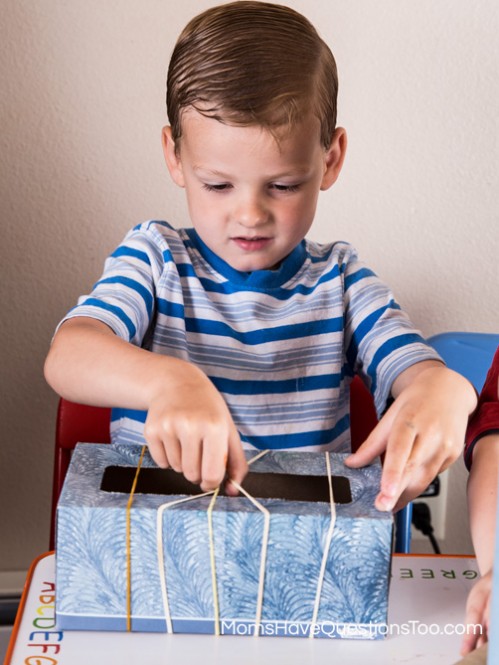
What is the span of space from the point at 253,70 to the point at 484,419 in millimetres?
362

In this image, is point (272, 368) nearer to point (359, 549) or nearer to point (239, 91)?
point (239, 91)

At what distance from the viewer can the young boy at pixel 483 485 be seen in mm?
577

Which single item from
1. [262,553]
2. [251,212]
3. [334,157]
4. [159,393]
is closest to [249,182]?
[251,212]

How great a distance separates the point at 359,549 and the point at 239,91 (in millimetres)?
420

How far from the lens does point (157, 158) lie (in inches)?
46.3

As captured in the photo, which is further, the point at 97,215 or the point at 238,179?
the point at 97,215

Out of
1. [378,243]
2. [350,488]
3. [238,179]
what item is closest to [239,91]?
[238,179]

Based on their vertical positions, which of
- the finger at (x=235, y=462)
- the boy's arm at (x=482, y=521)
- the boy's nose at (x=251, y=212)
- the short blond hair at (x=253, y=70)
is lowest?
the boy's arm at (x=482, y=521)

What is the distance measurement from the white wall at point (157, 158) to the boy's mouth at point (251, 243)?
361 mm

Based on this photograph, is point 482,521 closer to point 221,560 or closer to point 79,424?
point 221,560

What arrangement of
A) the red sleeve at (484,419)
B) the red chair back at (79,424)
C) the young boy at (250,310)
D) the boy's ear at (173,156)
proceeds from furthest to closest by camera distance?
the red chair back at (79,424)
the boy's ear at (173,156)
the red sleeve at (484,419)
the young boy at (250,310)

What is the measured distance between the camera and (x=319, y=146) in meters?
0.85

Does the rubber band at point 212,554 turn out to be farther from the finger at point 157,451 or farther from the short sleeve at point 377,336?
the short sleeve at point 377,336

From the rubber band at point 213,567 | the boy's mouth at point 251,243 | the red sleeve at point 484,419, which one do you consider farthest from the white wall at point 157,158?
the rubber band at point 213,567
